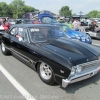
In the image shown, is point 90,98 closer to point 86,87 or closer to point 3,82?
point 86,87

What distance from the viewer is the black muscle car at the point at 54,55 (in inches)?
133

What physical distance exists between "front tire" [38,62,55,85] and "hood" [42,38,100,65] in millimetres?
435

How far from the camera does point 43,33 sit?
189 inches

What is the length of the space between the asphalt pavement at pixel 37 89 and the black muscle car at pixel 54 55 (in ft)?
0.89

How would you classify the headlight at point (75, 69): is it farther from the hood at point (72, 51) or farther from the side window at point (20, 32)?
the side window at point (20, 32)

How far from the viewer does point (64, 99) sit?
10.8ft

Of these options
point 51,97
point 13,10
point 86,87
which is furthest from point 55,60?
point 13,10

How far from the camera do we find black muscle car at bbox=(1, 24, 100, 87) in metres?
3.37

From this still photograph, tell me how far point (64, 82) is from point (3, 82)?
5.91 feet

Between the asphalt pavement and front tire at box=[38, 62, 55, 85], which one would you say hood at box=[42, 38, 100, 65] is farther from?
the asphalt pavement

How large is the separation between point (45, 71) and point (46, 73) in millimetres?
59

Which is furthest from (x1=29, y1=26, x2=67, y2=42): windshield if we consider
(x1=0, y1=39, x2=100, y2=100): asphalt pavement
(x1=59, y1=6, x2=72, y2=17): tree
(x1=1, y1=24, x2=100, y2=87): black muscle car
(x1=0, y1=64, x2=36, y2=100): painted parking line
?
(x1=59, y1=6, x2=72, y2=17): tree

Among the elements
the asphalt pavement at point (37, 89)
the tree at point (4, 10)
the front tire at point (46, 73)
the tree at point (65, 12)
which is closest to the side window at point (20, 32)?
the asphalt pavement at point (37, 89)

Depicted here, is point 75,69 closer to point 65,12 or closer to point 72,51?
point 72,51
